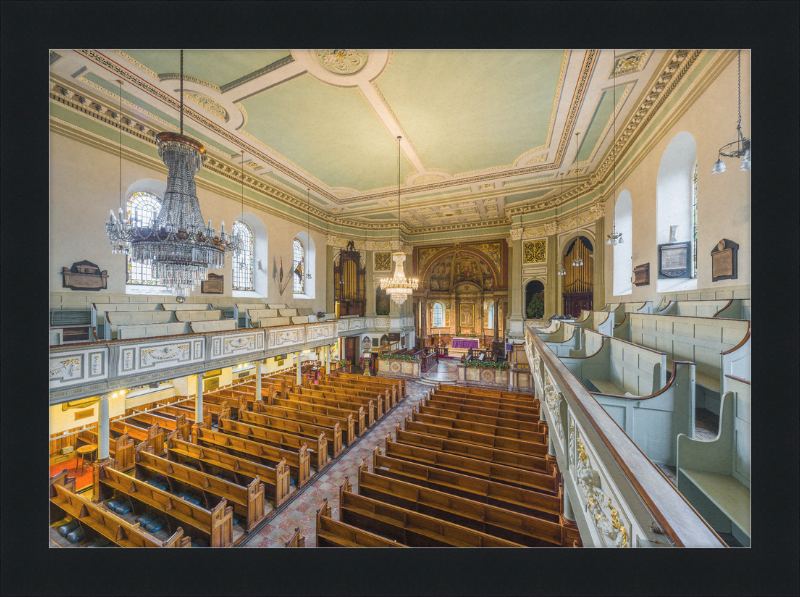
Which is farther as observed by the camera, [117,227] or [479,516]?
[117,227]

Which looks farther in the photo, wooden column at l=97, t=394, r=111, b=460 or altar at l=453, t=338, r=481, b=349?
altar at l=453, t=338, r=481, b=349

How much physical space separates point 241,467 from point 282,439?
948 millimetres

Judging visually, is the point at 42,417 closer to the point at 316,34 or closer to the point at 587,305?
the point at 316,34

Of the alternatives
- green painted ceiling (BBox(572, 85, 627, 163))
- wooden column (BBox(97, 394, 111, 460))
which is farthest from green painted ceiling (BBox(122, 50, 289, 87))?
green painted ceiling (BBox(572, 85, 627, 163))

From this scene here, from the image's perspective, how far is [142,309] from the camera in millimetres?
6785

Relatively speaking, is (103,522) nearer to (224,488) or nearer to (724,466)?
(224,488)

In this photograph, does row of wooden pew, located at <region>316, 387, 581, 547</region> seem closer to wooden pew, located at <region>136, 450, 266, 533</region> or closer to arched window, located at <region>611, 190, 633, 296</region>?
wooden pew, located at <region>136, 450, 266, 533</region>

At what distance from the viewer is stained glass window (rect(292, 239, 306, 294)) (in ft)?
38.7

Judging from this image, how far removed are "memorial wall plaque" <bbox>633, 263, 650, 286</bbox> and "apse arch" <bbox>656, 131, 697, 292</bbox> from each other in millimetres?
438

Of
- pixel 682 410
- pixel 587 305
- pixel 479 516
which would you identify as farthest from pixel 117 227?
pixel 587 305

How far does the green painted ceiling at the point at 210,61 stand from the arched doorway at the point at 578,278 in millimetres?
10105

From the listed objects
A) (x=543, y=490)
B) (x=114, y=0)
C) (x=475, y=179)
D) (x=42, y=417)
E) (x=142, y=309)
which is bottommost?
(x=543, y=490)

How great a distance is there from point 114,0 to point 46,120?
979mm

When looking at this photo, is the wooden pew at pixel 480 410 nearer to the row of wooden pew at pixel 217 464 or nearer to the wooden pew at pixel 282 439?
the row of wooden pew at pixel 217 464
